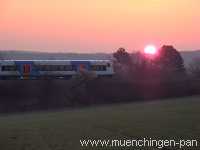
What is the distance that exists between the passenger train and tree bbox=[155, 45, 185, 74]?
2738cm

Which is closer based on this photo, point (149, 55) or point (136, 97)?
point (136, 97)

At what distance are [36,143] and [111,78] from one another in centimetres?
5375

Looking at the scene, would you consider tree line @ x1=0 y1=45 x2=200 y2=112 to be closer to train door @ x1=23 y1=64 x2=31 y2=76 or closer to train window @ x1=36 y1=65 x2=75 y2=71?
train door @ x1=23 y1=64 x2=31 y2=76

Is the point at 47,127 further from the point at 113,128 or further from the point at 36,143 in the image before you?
the point at 36,143

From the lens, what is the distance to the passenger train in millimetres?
67875

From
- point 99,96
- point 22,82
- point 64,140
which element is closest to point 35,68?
point 22,82

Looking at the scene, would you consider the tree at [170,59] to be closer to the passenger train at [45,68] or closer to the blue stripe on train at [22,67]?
the passenger train at [45,68]

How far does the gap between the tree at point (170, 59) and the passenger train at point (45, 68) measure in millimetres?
27377

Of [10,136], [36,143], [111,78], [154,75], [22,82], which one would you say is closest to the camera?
[36,143]

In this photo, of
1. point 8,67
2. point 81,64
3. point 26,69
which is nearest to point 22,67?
point 26,69

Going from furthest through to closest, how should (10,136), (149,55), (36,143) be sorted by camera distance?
(149,55), (10,136), (36,143)

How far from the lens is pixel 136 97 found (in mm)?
69625

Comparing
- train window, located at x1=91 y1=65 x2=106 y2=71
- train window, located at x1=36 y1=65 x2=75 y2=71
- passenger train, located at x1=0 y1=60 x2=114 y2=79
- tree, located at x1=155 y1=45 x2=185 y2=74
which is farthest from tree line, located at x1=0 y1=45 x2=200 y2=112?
tree, located at x1=155 y1=45 x2=185 y2=74

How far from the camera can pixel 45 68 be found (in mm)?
69562
